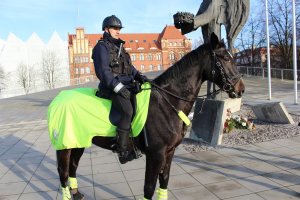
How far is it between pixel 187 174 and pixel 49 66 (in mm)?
61862

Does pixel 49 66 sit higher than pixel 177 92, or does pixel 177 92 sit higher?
pixel 49 66

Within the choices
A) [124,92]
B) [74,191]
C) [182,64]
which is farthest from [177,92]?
[74,191]

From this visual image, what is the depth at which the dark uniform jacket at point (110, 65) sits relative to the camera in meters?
3.78

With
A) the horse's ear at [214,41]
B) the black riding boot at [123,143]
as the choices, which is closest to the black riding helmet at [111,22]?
the horse's ear at [214,41]

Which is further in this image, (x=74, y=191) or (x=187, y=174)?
(x=187, y=174)

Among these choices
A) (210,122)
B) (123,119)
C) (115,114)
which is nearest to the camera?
(123,119)

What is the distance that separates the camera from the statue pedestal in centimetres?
747

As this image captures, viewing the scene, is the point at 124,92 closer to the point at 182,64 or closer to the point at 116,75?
the point at 116,75

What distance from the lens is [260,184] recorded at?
5.15m

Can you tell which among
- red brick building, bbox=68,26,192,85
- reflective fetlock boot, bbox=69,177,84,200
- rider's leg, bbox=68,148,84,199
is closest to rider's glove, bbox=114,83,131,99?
rider's leg, bbox=68,148,84,199

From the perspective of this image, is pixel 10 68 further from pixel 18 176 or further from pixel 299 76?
pixel 18 176

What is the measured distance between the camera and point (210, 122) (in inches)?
304

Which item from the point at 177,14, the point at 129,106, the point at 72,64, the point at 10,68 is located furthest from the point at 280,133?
the point at 72,64

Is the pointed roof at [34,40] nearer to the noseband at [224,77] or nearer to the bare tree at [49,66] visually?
the bare tree at [49,66]
